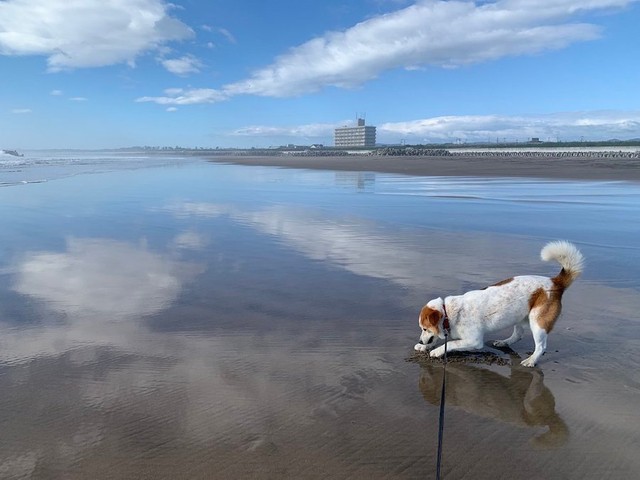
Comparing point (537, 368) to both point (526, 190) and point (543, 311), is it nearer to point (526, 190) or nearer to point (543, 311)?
point (543, 311)

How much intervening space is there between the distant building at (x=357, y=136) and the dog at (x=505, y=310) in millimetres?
152326

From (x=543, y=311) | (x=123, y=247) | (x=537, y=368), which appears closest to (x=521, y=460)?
(x=537, y=368)

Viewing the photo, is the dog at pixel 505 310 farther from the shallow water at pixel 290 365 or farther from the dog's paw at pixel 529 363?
the shallow water at pixel 290 365

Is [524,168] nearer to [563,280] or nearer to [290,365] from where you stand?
[563,280]

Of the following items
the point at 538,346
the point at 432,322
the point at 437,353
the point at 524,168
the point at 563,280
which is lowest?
the point at 437,353

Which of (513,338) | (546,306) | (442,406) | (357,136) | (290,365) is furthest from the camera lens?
(357,136)

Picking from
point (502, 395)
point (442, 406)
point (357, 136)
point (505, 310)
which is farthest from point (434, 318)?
point (357, 136)

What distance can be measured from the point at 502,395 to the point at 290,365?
1952 mm

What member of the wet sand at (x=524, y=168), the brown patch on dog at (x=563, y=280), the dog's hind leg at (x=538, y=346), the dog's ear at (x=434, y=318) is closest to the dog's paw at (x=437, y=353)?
the dog's ear at (x=434, y=318)

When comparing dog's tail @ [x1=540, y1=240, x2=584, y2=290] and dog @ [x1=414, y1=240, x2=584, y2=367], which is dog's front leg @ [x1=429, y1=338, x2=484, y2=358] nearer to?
dog @ [x1=414, y1=240, x2=584, y2=367]

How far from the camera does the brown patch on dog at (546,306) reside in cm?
464

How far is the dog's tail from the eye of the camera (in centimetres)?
464

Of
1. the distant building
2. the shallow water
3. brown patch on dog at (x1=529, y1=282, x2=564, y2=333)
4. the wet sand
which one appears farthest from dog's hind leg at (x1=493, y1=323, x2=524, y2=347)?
the distant building

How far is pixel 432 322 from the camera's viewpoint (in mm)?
4730
